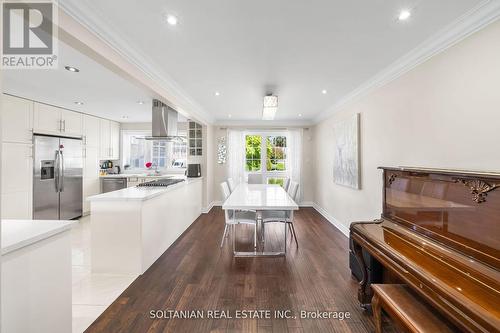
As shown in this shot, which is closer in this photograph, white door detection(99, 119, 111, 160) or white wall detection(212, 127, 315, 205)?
white door detection(99, 119, 111, 160)

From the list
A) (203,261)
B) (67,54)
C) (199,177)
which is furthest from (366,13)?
(199,177)

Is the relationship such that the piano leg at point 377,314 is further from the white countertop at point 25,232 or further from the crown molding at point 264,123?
the crown molding at point 264,123

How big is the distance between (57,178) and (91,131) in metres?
1.27

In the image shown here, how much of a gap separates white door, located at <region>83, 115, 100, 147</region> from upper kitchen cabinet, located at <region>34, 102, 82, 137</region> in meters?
0.13

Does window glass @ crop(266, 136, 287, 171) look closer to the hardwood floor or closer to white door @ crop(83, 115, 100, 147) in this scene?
the hardwood floor

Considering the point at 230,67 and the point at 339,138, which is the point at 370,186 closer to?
the point at 339,138

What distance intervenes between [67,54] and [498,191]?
11.9ft

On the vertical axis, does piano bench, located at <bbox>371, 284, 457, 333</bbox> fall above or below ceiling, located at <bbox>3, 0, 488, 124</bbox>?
below

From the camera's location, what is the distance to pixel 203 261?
2.85m

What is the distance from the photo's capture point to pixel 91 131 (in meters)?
4.91

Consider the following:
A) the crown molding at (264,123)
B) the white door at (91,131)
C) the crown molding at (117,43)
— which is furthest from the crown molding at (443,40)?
the white door at (91,131)

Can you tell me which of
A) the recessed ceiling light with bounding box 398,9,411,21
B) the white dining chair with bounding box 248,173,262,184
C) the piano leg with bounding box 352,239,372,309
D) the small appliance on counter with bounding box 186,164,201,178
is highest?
the recessed ceiling light with bounding box 398,9,411,21

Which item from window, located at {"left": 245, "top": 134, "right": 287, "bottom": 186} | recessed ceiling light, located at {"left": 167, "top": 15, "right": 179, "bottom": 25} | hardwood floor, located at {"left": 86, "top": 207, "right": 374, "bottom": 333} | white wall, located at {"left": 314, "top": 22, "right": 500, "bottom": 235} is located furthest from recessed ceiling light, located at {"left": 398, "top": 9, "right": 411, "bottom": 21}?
window, located at {"left": 245, "top": 134, "right": 287, "bottom": 186}

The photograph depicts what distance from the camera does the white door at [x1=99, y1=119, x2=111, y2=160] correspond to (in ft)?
17.1
